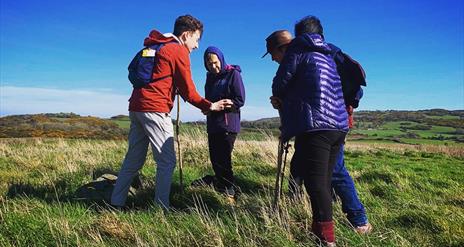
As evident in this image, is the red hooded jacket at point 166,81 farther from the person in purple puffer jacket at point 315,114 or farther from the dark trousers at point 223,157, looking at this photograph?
the person in purple puffer jacket at point 315,114

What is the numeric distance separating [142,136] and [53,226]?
5.22ft

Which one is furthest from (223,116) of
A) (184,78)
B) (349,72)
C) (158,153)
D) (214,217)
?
(349,72)

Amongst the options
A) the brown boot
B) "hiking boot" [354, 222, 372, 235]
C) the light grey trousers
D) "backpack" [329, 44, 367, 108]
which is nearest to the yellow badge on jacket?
the light grey trousers

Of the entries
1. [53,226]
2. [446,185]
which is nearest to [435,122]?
[446,185]

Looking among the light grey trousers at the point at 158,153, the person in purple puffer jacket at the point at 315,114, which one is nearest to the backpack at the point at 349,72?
the person in purple puffer jacket at the point at 315,114

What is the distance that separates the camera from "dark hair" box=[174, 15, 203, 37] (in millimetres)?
4934

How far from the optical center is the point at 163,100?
4.76m

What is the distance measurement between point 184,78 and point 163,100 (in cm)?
35

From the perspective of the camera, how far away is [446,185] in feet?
21.4

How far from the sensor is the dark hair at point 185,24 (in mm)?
4934

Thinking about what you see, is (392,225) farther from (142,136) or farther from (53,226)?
(53,226)

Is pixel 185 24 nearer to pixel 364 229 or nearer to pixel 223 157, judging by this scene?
pixel 223 157

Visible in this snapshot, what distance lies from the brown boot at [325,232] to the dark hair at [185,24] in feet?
9.10

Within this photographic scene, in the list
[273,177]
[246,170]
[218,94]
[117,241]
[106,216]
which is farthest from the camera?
[246,170]
